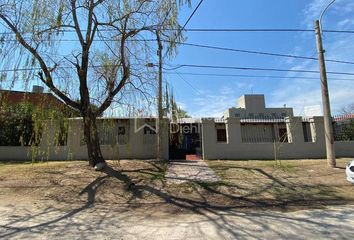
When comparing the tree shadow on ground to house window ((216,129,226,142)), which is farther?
house window ((216,129,226,142))

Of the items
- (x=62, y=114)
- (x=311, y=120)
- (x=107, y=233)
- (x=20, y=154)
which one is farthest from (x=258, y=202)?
(x=20, y=154)

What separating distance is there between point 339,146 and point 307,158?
209 centimetres

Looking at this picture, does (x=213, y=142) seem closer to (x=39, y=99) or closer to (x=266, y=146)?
(x=266, y=146)

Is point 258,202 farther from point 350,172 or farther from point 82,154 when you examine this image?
point 82,154

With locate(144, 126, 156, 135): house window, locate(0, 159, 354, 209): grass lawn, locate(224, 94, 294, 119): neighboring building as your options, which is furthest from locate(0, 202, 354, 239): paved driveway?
locate(224, 94, 294, 119): neighboring building

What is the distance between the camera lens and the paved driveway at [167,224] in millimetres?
5262

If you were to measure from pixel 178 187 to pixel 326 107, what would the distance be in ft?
24.6

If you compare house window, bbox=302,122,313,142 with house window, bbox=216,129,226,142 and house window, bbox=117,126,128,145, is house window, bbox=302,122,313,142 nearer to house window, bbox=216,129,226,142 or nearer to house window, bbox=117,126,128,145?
house window, bbox=216,129,226,142

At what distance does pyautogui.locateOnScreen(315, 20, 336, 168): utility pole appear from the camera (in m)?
12.1

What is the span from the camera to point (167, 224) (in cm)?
602

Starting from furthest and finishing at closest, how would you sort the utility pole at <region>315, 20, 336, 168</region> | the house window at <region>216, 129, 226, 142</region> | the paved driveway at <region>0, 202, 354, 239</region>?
1. the house window at <region>216, 129, 226, 142</region>
2. the utility pole at <region>315, 20, 336, 168</region>
3. the paved driveway at <region>0, 202, 354, 239</region>

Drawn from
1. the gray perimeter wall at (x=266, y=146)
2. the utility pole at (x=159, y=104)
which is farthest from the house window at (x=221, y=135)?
the utility pole at (x=159, y=104)

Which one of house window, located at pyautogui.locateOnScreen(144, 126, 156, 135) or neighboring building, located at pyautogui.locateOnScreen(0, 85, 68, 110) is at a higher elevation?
neighboring building, located at pyautogui.locateOnScreen(0, 85, 68, 110)

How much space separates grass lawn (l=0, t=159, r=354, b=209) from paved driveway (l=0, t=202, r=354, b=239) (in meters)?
0.84
